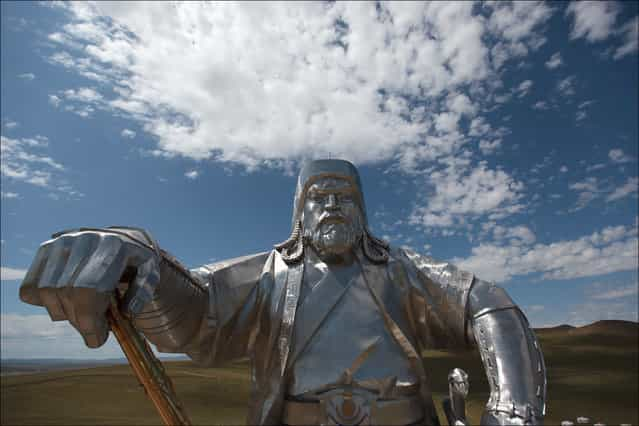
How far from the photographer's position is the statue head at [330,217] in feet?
10.7

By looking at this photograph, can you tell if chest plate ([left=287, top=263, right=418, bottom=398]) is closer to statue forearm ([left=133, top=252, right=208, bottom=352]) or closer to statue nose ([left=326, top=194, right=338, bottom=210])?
statue nose ([left=326, top=194, right=338, bottom=210])

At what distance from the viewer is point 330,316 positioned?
9.99ft

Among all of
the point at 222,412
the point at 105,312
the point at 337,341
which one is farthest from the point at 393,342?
the point at 222,412

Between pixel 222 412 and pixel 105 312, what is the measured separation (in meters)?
8.86

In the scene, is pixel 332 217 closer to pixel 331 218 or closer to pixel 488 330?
pixel 331 218

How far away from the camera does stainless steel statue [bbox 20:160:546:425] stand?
2.47 metres

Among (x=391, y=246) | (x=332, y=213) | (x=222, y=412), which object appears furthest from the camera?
(x=222, y=412)

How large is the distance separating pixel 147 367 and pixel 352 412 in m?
1.23

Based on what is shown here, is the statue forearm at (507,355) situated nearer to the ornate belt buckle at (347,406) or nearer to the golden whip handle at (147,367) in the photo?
the ornate belt buckle at (347,406)

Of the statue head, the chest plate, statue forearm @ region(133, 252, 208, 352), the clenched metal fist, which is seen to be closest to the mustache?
the statue head

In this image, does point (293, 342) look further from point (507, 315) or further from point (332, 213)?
point (507, 315)

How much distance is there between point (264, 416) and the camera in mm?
2879

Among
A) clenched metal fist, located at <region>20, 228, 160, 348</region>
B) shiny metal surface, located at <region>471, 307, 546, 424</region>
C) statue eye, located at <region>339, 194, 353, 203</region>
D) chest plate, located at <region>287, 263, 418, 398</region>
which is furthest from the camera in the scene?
statue eye, located at <region>339, 194, 353, 203</region>

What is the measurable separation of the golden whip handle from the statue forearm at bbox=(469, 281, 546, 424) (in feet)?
5.73
